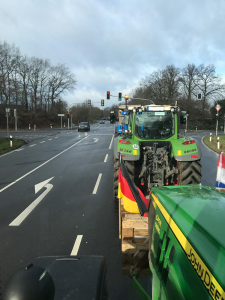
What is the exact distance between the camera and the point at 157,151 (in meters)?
7.12

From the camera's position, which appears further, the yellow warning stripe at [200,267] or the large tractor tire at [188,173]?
the large tractor tire at [188,173]

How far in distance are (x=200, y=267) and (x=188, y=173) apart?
557 centimetres

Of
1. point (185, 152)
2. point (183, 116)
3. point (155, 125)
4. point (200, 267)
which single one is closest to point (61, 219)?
point (185, 152)

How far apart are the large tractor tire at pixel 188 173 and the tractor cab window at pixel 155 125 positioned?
3.70 ft

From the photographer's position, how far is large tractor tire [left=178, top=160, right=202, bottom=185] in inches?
264

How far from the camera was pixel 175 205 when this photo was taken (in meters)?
2.01

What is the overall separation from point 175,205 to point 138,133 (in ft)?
18.7

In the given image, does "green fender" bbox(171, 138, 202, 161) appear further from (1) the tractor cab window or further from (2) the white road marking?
(2) the white road marking

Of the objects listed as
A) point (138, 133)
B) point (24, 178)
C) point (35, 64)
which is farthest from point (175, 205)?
point (35, 64)

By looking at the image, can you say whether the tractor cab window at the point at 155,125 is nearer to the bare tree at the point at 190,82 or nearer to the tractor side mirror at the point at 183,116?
the tractor side mirror at the point at 183,116

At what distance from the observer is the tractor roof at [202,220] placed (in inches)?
52.1

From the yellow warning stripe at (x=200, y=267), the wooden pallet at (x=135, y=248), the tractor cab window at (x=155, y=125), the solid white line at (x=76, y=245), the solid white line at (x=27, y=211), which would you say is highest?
the tractor cab window at (x=155, y=125)

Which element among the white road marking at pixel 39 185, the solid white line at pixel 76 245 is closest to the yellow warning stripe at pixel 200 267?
the solid white line at pixel 76 245

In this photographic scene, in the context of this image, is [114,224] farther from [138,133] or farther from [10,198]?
[10,198]
